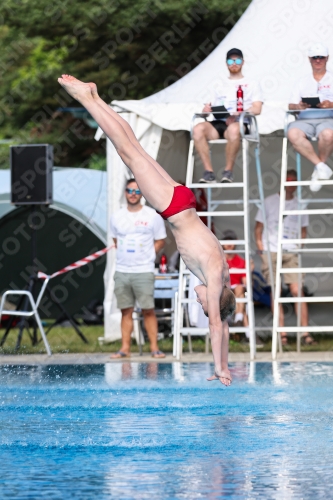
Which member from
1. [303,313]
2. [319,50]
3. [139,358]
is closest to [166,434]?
[139,358]

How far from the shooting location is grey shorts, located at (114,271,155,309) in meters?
10.5

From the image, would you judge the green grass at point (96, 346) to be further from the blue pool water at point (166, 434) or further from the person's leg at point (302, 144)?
the person's leg at point (302, 144)

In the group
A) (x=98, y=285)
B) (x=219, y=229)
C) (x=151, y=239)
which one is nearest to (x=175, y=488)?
(x=151, y=239)

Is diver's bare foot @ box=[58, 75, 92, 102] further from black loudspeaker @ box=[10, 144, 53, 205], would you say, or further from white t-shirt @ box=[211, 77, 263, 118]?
black loudspeaker @ box=[10, 144, 53, 205]

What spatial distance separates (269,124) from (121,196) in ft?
6.65

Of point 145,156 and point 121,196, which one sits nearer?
point 145,156

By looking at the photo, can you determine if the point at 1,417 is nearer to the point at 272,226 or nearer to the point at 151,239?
the point at 151,239

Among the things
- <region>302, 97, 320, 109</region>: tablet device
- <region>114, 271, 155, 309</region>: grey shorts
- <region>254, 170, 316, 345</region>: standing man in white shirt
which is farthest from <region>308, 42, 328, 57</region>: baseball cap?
<region>114, 271, 155, 309</region>: grey shorts

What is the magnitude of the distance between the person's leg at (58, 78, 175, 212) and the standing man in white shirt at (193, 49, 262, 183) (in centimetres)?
351

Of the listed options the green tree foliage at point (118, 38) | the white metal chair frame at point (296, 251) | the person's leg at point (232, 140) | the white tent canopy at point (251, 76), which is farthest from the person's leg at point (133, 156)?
the green tree foliage at point (118, 38)

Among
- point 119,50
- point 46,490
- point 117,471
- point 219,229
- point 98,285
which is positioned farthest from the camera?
point 119,50

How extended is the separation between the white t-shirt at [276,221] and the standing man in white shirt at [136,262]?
172 cm

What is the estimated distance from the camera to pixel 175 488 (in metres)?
4.22

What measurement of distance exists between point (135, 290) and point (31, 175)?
2333 mm
